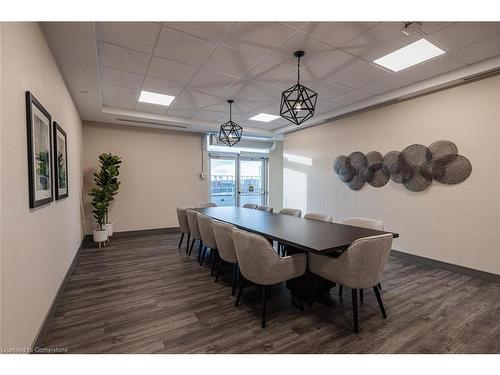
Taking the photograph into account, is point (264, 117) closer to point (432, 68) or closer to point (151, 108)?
point (151, 108)

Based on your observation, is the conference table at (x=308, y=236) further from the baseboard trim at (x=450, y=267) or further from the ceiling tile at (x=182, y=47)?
the ceiling tile at (x=182, y=47)

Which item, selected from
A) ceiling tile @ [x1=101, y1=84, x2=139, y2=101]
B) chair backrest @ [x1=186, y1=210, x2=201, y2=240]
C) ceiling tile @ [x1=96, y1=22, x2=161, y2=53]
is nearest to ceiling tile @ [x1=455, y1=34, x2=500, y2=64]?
ceiling tile @ [x1=96, y1=22, x2=161, y2=53]

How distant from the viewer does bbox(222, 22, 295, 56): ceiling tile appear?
7.50 ft

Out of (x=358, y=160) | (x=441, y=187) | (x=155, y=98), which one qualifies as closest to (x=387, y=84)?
(x=358, y=160)

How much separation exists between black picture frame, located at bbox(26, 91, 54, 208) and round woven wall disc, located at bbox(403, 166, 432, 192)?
473 cm

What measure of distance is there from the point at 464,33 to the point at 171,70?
334 centimetres

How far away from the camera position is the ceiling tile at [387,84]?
3.51m

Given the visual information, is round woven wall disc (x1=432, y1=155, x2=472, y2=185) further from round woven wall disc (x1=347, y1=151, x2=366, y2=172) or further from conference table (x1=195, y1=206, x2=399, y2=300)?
conference table (x1=195, y1=206, x2=399, y2=300)

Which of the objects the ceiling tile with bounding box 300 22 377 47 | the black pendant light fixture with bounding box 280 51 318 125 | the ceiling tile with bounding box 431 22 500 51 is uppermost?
the ceiling tile with bounding box 431 22 500 51

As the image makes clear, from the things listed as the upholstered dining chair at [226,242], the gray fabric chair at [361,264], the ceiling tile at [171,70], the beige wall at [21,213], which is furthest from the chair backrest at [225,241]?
the ceiling tile at [171,70]

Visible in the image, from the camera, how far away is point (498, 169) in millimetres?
3049
